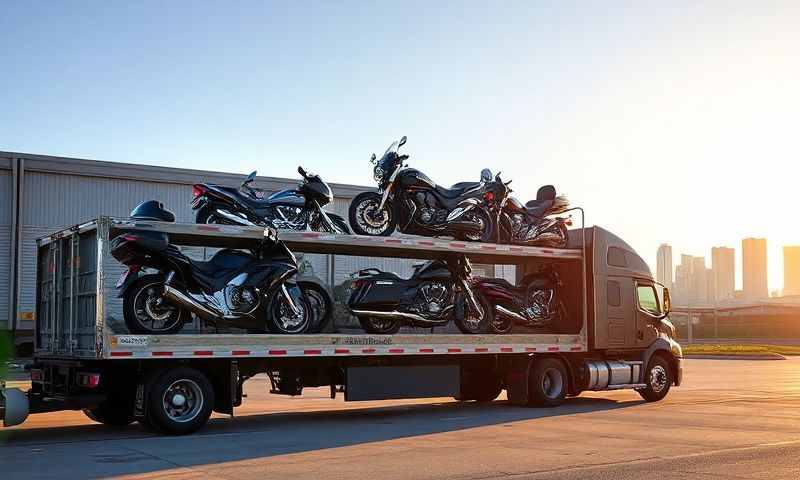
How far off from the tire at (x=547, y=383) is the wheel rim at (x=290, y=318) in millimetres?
4765

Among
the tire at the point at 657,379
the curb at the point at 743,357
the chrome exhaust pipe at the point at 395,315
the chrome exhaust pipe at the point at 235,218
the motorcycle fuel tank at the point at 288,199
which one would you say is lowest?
the curb at the point at 743,357

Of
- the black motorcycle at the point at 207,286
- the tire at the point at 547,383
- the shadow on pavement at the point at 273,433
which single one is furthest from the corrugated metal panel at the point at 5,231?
the tire at the point at 547,383

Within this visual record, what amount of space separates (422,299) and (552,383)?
3.19 metres

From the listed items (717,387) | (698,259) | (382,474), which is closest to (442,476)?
(382,474)

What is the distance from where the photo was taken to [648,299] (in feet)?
61.1

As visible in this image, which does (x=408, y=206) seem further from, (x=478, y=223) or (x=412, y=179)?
(x=478, y=223)

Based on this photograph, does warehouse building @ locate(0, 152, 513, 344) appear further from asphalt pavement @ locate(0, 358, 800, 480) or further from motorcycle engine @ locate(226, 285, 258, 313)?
motorcycle engine @ locate(226, 285, 258, 313)

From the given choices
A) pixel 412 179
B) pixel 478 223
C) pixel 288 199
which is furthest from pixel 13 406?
pixel 478 223

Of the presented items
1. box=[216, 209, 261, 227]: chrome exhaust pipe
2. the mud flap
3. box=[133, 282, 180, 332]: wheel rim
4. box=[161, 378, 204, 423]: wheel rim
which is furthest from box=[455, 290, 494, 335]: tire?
box=[133, 282, 180, 332]: wheel rim

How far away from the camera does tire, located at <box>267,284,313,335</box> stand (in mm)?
13617

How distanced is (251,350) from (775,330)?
73182mm

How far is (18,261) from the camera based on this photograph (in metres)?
29.2

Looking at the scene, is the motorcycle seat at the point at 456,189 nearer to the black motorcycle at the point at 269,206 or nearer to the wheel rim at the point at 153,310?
the black motorcycle at the point at 269,206

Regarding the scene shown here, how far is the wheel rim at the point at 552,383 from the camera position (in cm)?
1677
